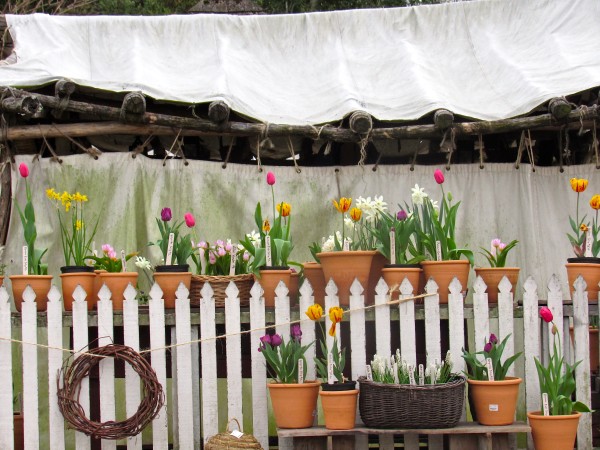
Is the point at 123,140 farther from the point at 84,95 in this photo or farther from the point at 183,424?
the point at 183,424

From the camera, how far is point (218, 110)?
7273 millimetres

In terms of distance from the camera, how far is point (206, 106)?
759 centimetres

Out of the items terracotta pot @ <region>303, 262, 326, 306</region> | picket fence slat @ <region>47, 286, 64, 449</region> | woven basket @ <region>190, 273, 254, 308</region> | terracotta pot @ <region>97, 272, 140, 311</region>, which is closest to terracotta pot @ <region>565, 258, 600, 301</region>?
terracotta pot @ <region>303, 262, 326, 306</region>

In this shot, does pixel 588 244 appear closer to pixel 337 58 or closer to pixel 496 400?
pixel 496 400

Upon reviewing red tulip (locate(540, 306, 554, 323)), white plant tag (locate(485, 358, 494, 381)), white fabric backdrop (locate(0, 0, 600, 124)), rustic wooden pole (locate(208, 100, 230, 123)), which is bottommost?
white plant tag (locate(485, 358, 494, 381))

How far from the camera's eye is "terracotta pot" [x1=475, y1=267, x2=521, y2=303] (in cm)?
611

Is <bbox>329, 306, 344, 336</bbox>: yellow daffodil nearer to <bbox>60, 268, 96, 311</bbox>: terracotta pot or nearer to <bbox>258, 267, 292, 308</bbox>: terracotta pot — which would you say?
<bbox>258, 267, 292, 308</bbox>: terracotta pot

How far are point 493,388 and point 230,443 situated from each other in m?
1.57

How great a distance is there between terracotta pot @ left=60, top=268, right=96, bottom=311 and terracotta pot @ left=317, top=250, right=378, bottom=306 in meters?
1.50

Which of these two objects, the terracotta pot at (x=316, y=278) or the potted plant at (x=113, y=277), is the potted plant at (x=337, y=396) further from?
the potted plant at (x=113, y=277)

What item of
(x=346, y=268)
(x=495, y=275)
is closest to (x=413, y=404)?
(x=346, y=268)

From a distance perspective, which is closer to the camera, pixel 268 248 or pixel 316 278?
pixel 268 248

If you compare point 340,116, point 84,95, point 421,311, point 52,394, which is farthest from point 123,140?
point 421,311

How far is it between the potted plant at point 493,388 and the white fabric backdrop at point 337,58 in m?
2.31
